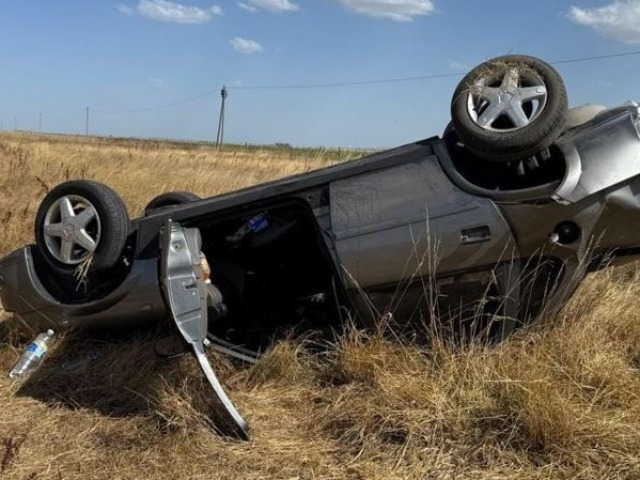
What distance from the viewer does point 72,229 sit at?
4281 millimetres

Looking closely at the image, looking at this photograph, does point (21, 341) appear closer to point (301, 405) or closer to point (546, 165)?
point (301, 405)

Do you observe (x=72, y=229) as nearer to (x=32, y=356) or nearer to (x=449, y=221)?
(x=32, y=356)

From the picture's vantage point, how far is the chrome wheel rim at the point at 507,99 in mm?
3529

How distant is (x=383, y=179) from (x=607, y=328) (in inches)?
59.4

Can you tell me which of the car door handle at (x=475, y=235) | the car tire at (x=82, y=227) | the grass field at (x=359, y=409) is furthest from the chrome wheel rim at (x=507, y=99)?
the car tire at (x=82, y=227)

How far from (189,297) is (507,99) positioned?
6.14ft

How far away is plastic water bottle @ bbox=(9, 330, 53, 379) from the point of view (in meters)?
A: 4.32

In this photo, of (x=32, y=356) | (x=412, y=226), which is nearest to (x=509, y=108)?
(x=412, y=226)

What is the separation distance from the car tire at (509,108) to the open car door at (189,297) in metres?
1.51

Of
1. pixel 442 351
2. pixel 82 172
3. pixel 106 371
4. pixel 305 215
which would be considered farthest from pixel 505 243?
pixel 82 172

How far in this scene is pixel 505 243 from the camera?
11.5ft

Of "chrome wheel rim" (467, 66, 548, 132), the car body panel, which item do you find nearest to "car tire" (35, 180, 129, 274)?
the car body panel

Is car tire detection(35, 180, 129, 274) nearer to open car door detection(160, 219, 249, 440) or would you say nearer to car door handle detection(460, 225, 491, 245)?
open car door detection(160, 219, 249, 440)

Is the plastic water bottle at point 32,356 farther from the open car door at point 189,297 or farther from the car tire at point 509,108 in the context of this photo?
the car tire at point 509,108
